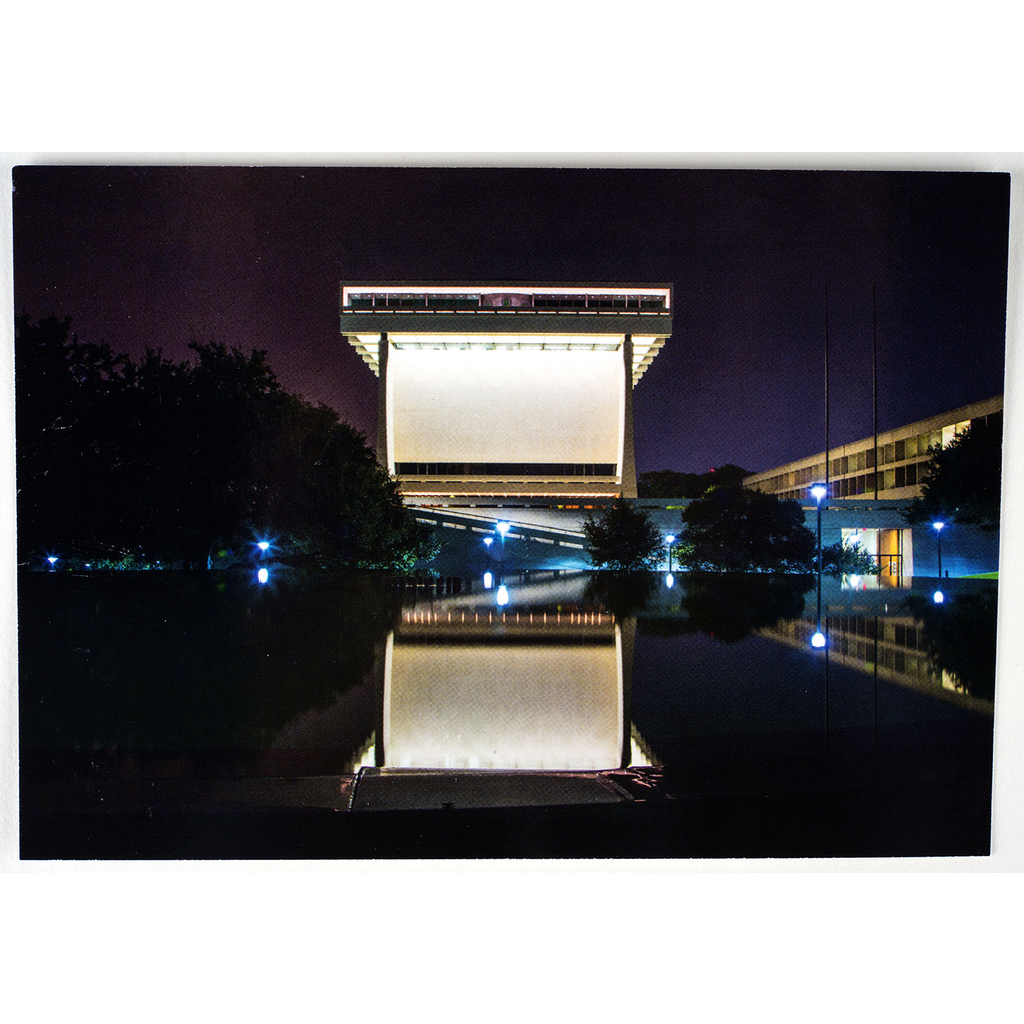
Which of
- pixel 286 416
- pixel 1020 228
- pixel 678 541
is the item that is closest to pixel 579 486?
pixel 678 541

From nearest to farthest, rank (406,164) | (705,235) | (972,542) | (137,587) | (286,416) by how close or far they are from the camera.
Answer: (406,164) < (705,235) < (972,542) < (137,587) < (286,416)

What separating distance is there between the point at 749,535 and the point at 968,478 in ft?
38.1

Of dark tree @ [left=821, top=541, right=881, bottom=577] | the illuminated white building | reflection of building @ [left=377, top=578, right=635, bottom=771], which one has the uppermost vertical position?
the illuminated white building

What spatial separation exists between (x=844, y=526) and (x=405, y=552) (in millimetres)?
11893

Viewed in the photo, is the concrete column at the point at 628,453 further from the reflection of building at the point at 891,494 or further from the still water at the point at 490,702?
the still water at the point at 490,702

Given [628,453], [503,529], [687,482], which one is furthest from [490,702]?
[687,482]

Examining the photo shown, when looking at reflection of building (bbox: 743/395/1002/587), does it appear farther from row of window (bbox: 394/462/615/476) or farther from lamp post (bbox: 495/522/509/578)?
lamp post (bbox: 495/522/509/578)

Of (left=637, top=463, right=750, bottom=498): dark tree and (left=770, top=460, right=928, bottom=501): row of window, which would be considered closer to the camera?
(left=770, top=460, right=928, bottom=501): row of window

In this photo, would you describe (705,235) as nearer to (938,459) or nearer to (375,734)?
(938,459)

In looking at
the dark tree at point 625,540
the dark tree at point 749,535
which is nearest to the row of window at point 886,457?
the dark tree at point 749,535

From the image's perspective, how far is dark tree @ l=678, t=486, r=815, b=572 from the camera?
→ 60.7 ft

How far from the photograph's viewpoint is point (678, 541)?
2156 centimetres

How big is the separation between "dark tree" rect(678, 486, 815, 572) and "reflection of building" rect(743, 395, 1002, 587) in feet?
3.44

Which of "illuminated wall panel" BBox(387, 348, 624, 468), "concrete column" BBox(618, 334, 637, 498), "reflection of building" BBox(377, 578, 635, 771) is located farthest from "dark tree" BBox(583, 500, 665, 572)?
"reflection of building" BBox(377, 578, 635, 771)
